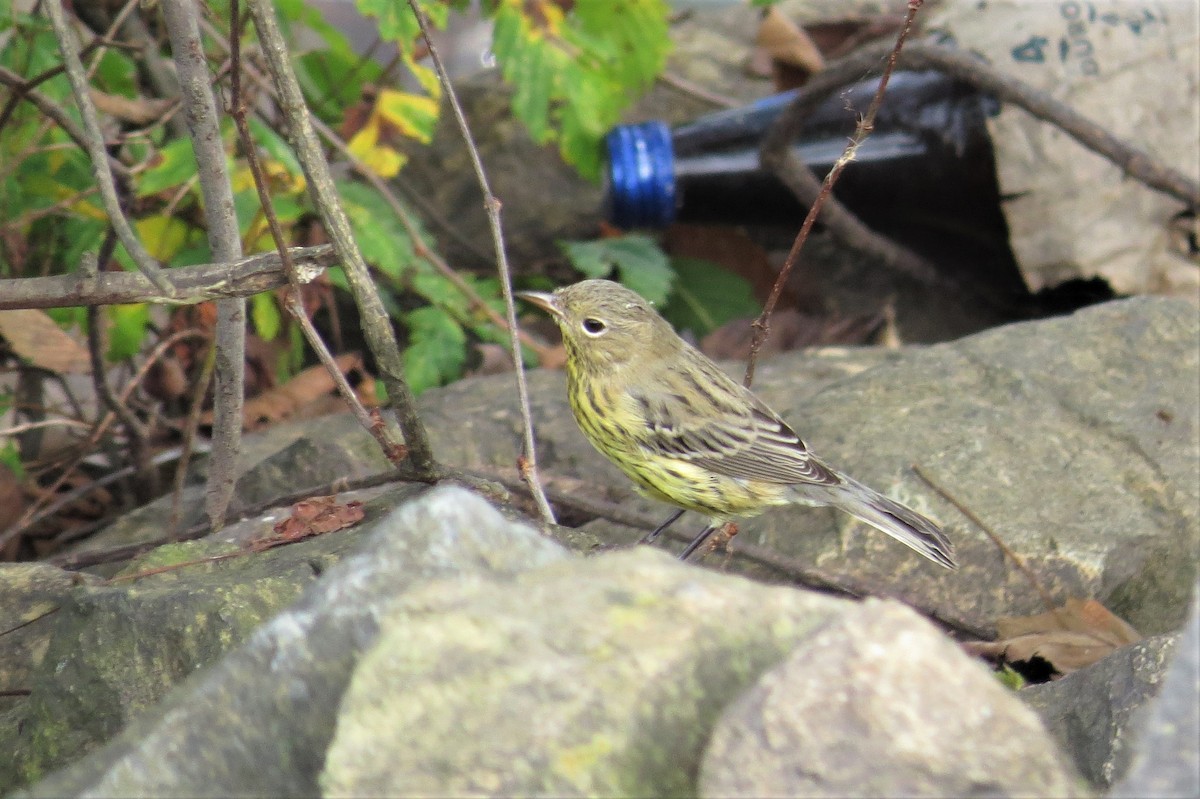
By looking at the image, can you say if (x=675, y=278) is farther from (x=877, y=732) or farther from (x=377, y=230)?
(x=877, y=732)

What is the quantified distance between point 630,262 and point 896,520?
2.44 meters

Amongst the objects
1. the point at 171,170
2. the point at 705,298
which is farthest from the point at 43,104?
the point at 705,298

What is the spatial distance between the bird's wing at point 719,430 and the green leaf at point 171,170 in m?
1.56

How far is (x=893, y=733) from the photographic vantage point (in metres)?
1.54

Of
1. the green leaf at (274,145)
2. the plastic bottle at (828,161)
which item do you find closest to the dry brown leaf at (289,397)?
the green leaf at (274,145)

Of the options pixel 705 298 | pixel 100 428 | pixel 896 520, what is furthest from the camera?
pixel 705 298

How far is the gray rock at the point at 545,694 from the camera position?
5.31ft

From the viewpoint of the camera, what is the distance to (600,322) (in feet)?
14.6

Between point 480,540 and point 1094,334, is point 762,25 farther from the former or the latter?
point 480,540

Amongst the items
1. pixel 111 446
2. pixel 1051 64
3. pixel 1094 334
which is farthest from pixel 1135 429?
pixel 111 446

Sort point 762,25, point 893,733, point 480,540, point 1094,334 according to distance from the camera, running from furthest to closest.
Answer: point 762,25 < point 1094,334 < point 480,540 < point 893,733

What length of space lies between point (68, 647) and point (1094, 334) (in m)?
3.48

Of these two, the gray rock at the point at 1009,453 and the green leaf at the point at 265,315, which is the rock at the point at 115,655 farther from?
the green leaf at the point at 265,315

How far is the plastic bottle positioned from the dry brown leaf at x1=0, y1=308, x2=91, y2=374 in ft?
8.04
